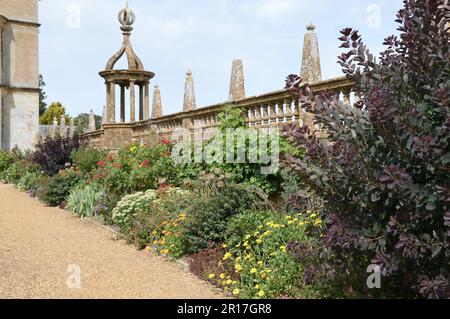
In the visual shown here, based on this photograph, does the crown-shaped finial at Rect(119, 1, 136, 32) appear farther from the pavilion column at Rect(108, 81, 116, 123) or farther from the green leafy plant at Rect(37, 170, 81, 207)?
the green leafy plant at Rect(37, 170, 81, 207)

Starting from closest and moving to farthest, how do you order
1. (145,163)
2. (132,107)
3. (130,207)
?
(130,207)
(145,163)
(132,107)

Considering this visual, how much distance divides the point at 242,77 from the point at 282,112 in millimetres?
1934

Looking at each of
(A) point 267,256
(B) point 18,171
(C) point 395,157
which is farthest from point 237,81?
(B) point 18,171

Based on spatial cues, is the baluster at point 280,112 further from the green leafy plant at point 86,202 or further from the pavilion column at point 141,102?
the pavilion column at point 141,102

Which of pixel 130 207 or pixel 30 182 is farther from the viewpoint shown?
pixel 30 182

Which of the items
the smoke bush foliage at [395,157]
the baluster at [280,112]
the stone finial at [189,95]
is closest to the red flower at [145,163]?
the stone finial at [189,95]

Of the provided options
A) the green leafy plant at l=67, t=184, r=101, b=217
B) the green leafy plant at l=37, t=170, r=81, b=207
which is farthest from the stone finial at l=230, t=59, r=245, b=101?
the green leafy plant at l=37, t=170, r=81, b=207

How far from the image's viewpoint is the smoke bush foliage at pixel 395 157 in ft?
11.3

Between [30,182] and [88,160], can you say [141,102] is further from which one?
[30,182]

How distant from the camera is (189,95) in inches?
520

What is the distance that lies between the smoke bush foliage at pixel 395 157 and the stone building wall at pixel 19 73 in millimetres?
28230

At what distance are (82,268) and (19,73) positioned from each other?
26.1 meters

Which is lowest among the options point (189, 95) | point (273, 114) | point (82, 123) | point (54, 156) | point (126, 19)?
point (54, 156)

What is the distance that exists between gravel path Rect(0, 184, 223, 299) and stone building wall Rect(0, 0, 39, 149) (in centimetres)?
2109
